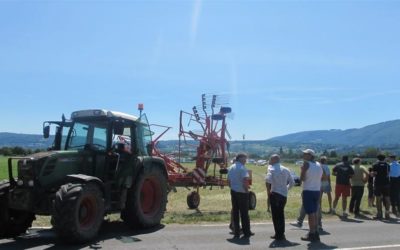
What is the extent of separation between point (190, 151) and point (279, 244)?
9.70 meters

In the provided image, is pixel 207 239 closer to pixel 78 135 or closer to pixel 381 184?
pixel 78 135

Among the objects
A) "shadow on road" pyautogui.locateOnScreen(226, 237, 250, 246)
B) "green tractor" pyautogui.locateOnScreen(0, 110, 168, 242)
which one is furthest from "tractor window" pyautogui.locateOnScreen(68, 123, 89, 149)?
"shadow on road" pyautogui.locateOnScreen(226, 237, 250, 246)

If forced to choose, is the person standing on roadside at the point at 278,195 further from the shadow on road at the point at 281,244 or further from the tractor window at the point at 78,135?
the tractor window at the point at 78,135

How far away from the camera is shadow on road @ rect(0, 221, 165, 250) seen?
8.98 meters

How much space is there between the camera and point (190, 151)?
19.1m

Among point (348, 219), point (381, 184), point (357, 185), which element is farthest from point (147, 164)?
point (381, 184)

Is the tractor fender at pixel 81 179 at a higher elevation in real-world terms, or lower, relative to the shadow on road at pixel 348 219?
higher

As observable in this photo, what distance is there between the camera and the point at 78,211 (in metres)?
8.99

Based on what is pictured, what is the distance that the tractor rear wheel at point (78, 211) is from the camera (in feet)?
28.3

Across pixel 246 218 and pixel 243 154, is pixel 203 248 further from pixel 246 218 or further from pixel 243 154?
pixel 243 154

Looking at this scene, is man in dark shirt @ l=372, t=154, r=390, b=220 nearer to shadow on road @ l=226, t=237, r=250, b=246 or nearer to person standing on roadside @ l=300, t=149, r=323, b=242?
person standing on roadside @ l=300, t=149, r=323, b=242

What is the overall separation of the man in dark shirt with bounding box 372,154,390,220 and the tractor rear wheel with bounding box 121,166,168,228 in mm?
6402

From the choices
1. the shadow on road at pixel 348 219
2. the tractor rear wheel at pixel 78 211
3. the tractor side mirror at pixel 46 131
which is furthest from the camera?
the shadow on road at pixel 348 219

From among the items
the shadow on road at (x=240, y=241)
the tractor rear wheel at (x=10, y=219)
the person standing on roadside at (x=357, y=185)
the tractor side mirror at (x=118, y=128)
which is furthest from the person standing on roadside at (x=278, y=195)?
the person standing on roadside at (x=357, y=185)
